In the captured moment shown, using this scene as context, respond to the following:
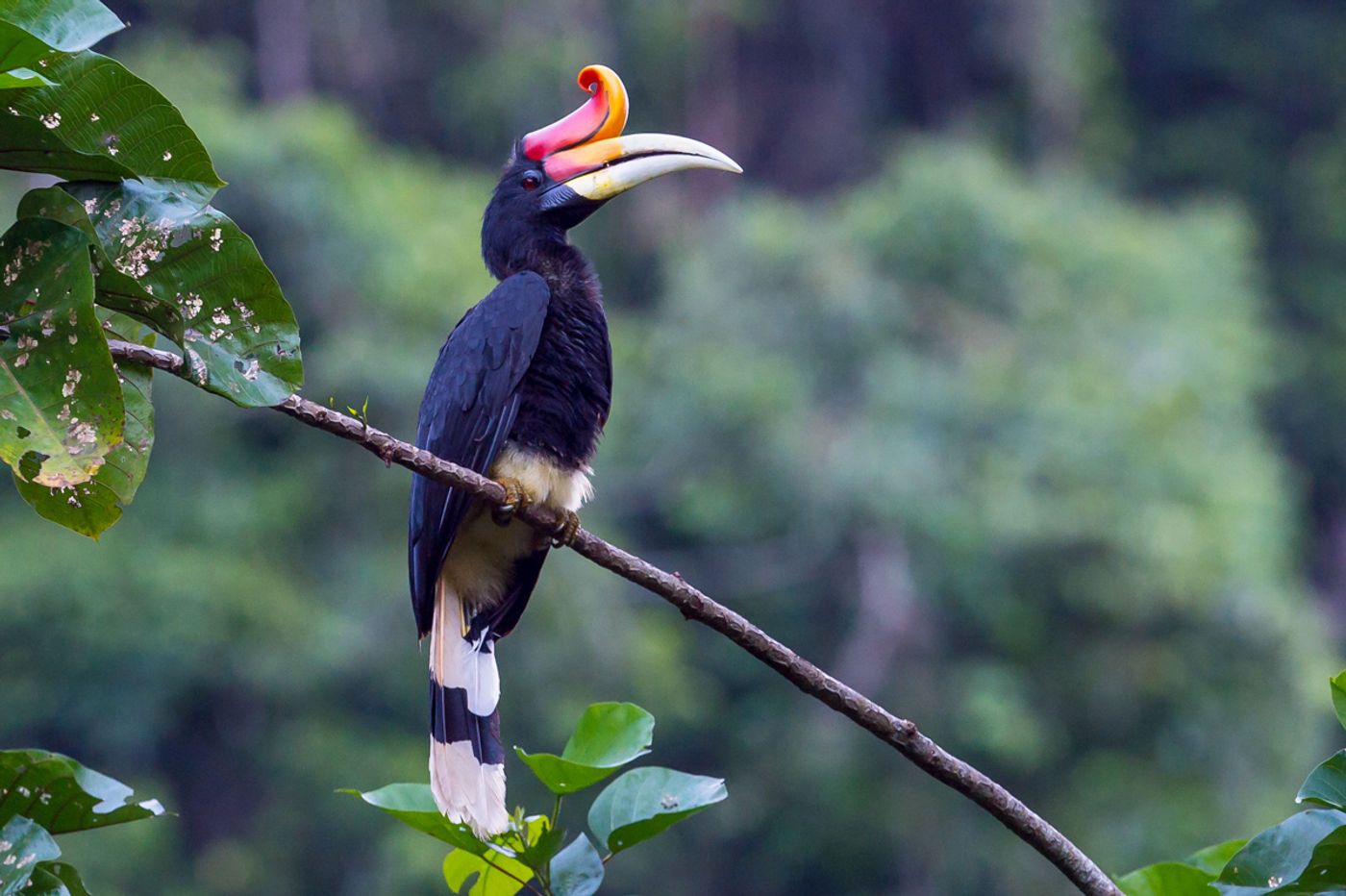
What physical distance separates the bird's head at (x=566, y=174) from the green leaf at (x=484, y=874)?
1174 millimetres

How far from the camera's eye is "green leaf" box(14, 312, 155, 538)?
0.98 m

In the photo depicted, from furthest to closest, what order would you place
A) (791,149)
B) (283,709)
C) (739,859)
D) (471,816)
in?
(791,149)
(739,859)
(283,709)
(471,816)

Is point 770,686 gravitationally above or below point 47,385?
above

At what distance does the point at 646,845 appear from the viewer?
850 centimetres

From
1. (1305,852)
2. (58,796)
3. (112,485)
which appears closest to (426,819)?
(58,796)

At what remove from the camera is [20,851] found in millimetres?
998

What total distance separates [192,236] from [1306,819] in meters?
0.97

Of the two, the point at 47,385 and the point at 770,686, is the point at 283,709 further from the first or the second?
the point at 47,385

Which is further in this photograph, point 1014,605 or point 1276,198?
point 1276,198

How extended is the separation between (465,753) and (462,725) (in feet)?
0.17

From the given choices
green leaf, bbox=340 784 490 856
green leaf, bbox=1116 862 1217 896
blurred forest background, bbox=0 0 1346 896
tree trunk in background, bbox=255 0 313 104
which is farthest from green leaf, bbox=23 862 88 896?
tree trunk in background, bbox=255 0 313 104

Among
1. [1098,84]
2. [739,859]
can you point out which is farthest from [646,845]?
[1098,84]

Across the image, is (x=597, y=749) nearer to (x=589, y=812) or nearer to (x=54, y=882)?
(x=589, y=812)

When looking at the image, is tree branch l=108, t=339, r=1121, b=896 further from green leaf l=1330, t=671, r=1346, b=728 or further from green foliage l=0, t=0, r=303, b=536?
green leaf l=1330, t=671, r=1346, b=728
